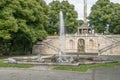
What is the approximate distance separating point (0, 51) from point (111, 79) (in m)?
31.5

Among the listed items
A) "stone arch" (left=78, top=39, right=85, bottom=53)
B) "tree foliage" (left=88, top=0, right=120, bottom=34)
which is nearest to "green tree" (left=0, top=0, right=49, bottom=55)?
"stone arch" (left=78, top=39, right=85, bottom=53)

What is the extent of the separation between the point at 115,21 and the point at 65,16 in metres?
13.2

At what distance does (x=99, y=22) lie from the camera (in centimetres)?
6122

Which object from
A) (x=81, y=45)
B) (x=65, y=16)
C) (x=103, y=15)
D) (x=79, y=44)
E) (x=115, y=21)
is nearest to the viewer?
(x=79, y=44)

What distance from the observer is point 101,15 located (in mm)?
60125

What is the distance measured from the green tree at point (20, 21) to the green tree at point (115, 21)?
646 inches

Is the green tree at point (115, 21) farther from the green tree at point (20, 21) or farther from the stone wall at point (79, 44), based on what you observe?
the green tree at point (20, 21)

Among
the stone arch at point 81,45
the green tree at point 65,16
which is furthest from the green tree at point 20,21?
the green tree at point 65,16

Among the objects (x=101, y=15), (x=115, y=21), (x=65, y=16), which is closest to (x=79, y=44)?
(x=115, y=21)

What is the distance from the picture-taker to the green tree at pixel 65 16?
61062 millimetres

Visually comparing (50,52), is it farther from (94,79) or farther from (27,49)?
(94,79)

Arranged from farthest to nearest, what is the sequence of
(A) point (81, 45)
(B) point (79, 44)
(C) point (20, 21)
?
(A) point (81, 45)
(B) point (79, 44)
(C) point (20, 21)

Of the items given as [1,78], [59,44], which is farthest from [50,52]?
[1,78]

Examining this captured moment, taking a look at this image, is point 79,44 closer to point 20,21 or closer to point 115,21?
point 115,21
